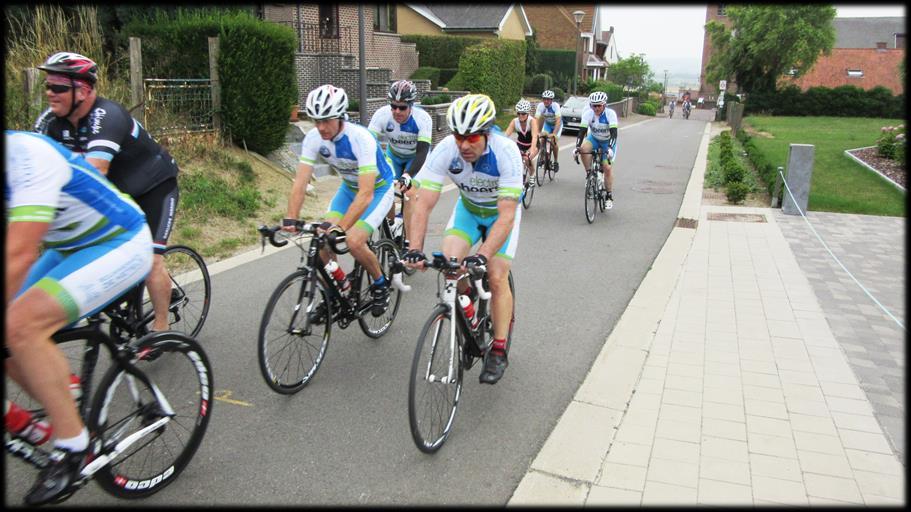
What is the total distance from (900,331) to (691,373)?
2.40 meters

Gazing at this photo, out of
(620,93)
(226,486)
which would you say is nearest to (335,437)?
(226,486)

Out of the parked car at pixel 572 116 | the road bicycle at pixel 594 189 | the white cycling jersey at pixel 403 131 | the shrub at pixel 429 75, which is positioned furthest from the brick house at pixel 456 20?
the white cycling jersey at pixel 403 131

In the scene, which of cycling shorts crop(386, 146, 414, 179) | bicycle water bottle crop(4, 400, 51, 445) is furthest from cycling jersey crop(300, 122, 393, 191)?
bicycle water bottle crop(4, 400, 51, 445)

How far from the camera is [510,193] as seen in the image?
448 centimetres

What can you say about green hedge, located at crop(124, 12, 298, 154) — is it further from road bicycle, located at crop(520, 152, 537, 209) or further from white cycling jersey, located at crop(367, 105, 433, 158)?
white cycling jersey, located at crop(367, 105, 433, 158)

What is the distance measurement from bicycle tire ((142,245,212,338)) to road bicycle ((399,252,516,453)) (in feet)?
8.24

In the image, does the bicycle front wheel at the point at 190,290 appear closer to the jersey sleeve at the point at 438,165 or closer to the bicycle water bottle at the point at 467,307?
the jersey sleeve at the point at 438,165

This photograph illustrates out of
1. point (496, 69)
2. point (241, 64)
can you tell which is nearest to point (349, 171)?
point (241, 64)

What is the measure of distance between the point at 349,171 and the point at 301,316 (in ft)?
4.97

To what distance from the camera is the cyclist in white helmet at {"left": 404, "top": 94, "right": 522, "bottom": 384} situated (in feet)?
14.3

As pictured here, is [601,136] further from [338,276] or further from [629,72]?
[629,72]

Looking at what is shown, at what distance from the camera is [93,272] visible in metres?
3.11

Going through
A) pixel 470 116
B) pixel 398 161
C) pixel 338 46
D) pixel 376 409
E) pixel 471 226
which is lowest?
pixel 376 409

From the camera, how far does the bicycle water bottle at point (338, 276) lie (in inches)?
193
